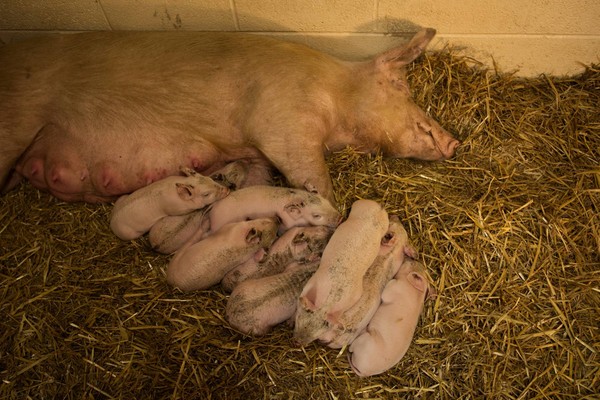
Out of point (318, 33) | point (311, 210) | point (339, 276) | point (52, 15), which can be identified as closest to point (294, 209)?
point (311, 210)

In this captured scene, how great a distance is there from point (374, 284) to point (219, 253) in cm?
67

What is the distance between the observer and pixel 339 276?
1949mm

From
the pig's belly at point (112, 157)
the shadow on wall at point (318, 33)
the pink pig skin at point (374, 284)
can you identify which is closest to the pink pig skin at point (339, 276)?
the pink pig skin at point (374, 284)

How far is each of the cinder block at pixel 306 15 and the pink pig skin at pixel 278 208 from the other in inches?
42.1

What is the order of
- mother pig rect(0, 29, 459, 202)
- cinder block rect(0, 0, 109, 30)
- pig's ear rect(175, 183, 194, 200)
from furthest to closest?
cinder block rect(0, 0, 109, 30)
mother pig rect(0, 29, 459, 202)
pig's ear rect(175, 183, 194, 200)

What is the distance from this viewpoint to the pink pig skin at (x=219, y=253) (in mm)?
2145

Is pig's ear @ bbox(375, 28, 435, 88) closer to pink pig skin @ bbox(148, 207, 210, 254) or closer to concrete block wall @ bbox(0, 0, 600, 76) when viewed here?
concrete block wall @ bbox(0, 0, 600, 76)

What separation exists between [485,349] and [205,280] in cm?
124

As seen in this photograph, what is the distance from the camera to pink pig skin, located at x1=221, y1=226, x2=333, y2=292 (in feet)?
7.27

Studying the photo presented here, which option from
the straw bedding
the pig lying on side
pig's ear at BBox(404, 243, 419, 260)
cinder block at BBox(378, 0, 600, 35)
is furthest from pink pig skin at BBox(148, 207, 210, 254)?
cinder block at BBox(378, 0, 600, 35)

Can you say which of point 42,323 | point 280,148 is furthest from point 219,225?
point 42,323

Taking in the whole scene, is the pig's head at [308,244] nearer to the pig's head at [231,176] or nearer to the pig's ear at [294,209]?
the pig's ear at [294,209]

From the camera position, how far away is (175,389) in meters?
2.04

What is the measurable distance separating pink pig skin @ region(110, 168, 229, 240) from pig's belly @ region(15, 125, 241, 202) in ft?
0.60
